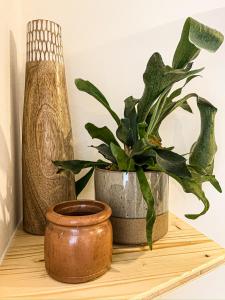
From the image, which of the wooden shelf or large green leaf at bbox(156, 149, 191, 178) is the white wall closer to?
the wooden shelf

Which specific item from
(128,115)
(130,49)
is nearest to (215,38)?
(128,115)

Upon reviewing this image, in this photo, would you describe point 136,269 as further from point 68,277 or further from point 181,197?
point 181,197

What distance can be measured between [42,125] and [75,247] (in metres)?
0.28

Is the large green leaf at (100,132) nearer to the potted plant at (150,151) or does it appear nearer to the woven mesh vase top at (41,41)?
the potted plant at (150,151)

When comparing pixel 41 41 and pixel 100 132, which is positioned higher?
pixel 41 41

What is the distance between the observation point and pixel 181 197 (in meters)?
0.91

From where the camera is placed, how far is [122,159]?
1.74 ft

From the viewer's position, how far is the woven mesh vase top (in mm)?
593

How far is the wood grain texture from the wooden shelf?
0.10 m

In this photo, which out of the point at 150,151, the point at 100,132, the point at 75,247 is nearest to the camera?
the point at 75,247

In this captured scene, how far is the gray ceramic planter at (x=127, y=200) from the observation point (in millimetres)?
556

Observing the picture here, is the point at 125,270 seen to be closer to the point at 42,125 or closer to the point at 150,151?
the point at 150,151

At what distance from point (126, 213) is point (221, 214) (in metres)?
0.54

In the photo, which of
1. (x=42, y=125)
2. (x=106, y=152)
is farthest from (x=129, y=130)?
(x=42, y=125)
